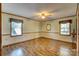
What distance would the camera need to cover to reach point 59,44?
2.37 meters

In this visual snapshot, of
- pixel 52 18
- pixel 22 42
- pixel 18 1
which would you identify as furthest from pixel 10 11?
pixel 52 18

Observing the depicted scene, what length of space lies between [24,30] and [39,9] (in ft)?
1.75

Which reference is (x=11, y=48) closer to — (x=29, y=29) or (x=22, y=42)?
(x=22, y=42)

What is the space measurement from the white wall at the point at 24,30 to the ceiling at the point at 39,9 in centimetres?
11

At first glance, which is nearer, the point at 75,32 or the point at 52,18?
the point at 75,32

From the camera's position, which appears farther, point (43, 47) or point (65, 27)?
point (43, 47)

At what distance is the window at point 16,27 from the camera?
1.99 metres

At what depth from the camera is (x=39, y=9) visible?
6.98 ft

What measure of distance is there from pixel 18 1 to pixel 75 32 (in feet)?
3.80

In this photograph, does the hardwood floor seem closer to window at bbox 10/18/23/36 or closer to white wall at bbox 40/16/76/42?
white wall at bbox 40/16/76/42

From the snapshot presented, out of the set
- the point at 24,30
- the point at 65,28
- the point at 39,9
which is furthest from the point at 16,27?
the point at 65,28

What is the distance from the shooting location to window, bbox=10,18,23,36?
1992mm

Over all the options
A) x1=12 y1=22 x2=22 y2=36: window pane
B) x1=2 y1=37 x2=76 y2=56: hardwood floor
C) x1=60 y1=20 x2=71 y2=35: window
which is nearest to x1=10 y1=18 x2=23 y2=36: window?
x1=12 y1=22 x2=22 y2=36: window pane

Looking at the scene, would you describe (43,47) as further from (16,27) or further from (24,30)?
(16,27)
